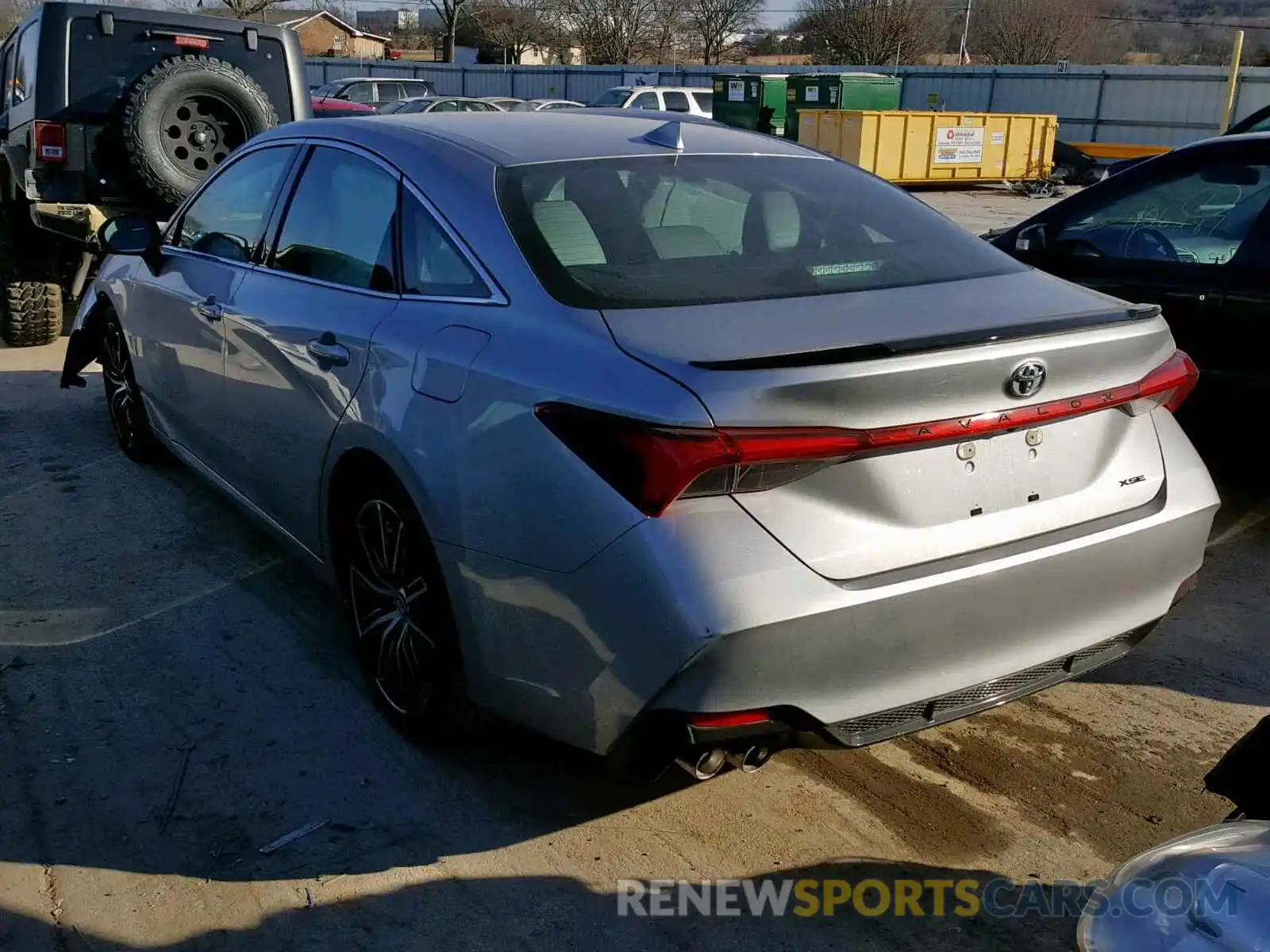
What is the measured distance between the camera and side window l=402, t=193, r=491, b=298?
300cm

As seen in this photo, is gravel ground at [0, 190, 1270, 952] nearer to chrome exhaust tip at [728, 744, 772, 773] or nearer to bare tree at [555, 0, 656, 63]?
chrome exhaust tip at [728, 744, 772, 773]

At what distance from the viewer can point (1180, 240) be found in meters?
5.10

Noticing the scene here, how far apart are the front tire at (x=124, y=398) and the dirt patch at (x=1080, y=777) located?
12.0 ft

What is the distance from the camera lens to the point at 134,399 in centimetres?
538

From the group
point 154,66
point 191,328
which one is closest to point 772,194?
point 191,328

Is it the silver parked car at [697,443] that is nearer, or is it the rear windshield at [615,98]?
the silver parked car at [697,443]

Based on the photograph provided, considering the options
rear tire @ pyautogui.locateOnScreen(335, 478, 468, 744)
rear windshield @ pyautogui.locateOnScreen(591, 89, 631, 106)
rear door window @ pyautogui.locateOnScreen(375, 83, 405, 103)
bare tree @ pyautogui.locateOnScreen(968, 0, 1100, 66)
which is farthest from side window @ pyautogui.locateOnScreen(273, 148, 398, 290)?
bare tree @ pyautogui.locateOnScreen(968, 0, 1100, 66)

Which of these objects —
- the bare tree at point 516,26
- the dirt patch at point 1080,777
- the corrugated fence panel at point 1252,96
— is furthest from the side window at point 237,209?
the bare tree at point 516,26

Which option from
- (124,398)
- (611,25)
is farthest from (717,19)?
(124,398)

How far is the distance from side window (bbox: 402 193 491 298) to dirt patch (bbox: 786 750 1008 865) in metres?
1.50

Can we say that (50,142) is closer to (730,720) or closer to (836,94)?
(730,720)

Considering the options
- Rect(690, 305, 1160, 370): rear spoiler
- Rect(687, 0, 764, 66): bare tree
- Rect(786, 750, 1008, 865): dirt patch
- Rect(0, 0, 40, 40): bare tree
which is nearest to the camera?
Rect(690, 305, 1160, 370): rear spoiler

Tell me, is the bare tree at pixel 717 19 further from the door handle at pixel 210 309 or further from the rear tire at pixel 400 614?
the rear tire at pixel 400 614

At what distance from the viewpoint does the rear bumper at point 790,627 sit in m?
2.32
